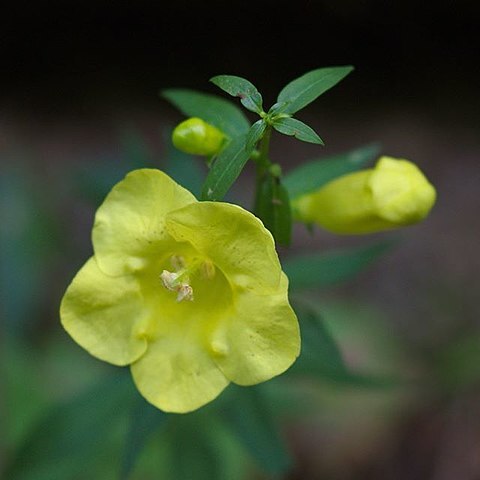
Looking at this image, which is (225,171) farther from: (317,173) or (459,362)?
(459,362)

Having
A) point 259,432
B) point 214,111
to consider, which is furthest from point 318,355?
point 214,111

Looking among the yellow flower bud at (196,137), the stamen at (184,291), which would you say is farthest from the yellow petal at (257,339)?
the yellow flower bud at (196,137)

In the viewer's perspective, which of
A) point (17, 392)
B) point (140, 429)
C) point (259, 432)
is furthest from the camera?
point (17, 392)

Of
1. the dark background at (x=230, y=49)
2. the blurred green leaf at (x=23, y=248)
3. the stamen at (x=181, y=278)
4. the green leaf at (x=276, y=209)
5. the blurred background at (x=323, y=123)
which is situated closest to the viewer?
the stamen at (x=181, y=278)

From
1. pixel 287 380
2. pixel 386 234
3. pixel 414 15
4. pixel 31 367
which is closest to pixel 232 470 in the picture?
pixel 287 380

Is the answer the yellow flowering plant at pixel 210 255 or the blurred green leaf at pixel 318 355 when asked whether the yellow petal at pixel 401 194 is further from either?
the blurred green leaf at pixel 318 355

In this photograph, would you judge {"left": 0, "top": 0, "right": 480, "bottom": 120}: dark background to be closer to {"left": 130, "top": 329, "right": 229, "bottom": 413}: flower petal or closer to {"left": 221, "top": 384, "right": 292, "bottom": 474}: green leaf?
{"left": 221, "top": 384, "right": 292, "bottom": 474}: green leaf
